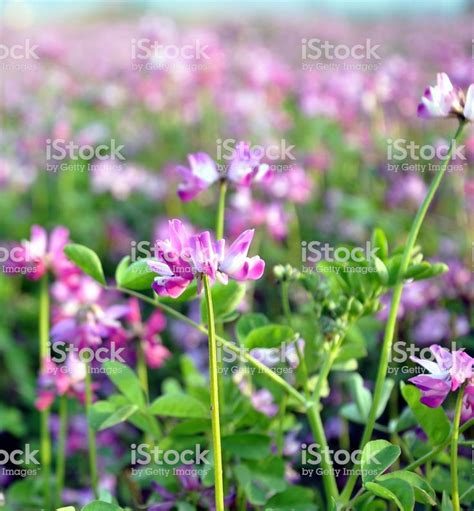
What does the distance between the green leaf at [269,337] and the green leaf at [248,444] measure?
20 cm

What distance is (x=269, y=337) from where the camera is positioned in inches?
55.8

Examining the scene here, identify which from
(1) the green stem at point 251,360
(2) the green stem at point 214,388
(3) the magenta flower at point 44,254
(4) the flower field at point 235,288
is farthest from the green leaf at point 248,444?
(3) the magenta flower at point 44,254

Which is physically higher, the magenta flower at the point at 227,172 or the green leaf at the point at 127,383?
the magenta flower at the point at 227,172

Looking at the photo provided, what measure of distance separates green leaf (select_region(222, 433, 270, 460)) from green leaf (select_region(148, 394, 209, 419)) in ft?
0.28

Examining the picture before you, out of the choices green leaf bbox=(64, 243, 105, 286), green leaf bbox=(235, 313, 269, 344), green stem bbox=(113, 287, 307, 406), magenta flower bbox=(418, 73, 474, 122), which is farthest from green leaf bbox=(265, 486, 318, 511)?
magenta flower bbox=(418, 73, 474, 122)

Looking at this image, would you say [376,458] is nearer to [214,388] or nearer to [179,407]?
[214,388]

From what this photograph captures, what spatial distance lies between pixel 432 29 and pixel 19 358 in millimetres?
8260

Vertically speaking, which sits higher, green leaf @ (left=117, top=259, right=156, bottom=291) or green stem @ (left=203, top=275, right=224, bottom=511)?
green leaf @ (left=117, top=259, right=156, bottom=291)

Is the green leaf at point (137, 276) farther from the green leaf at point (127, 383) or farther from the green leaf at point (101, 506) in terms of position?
the green leaf at point (101, 506)

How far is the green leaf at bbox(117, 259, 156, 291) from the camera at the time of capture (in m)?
1.40

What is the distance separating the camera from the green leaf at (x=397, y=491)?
1.15 meters

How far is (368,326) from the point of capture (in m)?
2.20

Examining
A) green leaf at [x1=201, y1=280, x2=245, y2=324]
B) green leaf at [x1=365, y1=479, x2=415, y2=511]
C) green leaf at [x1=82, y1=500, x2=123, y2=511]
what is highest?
green leaf at [x1=201, y1=280, x2=245, y2=324]

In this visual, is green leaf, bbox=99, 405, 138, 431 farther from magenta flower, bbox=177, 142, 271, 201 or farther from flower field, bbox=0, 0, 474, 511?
magenta flower, bbox=177, 142, 271, 201
